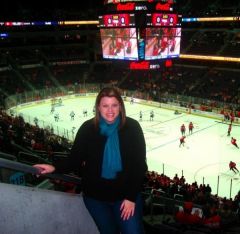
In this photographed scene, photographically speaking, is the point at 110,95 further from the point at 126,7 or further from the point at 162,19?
the point at 162,19

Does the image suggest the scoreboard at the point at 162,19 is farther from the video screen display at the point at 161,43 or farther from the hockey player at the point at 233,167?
the hockey player at the point at 233,167

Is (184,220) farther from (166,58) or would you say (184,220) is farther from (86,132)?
(166,58)

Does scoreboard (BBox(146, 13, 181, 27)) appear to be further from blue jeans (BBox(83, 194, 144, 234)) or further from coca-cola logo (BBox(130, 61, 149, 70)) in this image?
blue jeans (BBox(83, 194, 144, 234))

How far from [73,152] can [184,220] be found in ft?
8.16

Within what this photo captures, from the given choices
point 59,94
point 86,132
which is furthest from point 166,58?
point 86,132

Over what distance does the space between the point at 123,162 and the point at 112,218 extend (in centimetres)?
47

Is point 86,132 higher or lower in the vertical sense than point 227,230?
higher

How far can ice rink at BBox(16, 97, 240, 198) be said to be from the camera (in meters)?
16.2

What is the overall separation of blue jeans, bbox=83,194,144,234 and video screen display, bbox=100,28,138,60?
22.8 m

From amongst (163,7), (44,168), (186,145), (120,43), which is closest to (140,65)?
(120,43)

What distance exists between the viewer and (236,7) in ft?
145

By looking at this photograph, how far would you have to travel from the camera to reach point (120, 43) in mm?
26062

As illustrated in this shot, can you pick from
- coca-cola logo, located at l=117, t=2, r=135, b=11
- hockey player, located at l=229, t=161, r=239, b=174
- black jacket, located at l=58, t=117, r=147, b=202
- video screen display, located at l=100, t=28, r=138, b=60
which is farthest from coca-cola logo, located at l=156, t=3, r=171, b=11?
black jacket, located at l=58, t=117, r=147, b=202

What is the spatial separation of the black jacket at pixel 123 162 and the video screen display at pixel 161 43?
74.5 feet
